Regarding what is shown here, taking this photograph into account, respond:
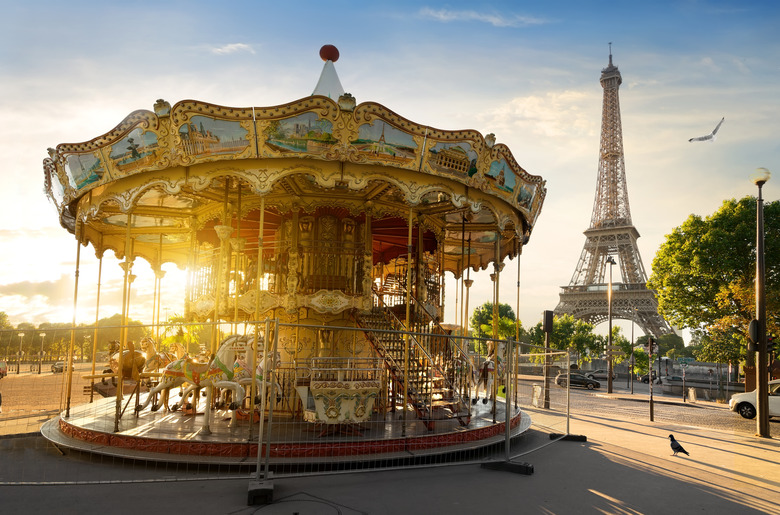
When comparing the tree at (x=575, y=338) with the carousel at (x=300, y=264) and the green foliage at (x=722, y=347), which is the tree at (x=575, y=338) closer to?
the green foliage at (x=722, y=347)

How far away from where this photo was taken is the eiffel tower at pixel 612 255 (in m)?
59.6

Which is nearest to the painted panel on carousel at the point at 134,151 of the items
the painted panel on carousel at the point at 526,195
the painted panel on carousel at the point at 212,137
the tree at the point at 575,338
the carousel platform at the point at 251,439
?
the painted panel on carousel at the point at 212,137

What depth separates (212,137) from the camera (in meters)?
9.05

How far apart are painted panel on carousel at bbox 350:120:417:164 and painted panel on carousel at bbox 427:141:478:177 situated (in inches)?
17.7

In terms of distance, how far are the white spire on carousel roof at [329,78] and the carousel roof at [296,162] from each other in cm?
3

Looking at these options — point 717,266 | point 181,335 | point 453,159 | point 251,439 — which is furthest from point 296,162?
point 717,266

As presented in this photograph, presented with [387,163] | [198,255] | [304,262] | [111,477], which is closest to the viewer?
[111,477]

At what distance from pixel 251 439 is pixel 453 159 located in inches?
235

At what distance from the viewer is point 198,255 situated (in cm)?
1291

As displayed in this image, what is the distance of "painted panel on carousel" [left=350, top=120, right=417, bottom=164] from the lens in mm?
9064

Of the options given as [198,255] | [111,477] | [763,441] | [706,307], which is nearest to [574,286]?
[706,307]

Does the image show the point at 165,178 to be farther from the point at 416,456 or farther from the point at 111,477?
the point at 416,456

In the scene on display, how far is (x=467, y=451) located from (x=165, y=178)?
23.7 ft

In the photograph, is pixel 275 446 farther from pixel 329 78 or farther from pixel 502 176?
pixel 329 78
